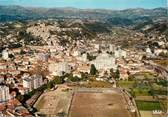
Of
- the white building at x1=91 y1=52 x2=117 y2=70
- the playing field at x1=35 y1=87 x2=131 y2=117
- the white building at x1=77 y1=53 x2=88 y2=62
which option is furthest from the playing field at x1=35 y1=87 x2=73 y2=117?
the white building at x1=77 y1=53 x2=88 y2=62

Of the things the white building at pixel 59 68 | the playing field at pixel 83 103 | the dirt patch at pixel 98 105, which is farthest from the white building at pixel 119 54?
the dirt patch at pixel 98 105

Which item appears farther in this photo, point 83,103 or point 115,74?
point 115,74

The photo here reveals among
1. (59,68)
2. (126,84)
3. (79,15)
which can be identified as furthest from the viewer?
(79,15)

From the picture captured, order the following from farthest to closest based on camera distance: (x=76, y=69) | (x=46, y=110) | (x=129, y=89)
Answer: (x=76, y=69) < (x=129, y=89) < (x=46, y=110)

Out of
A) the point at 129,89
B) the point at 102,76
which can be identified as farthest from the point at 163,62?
the point at 129,89

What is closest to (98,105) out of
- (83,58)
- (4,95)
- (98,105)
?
(98,105)

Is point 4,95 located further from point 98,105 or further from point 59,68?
point 59,68

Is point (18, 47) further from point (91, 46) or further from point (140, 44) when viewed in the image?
point (140, 44)
